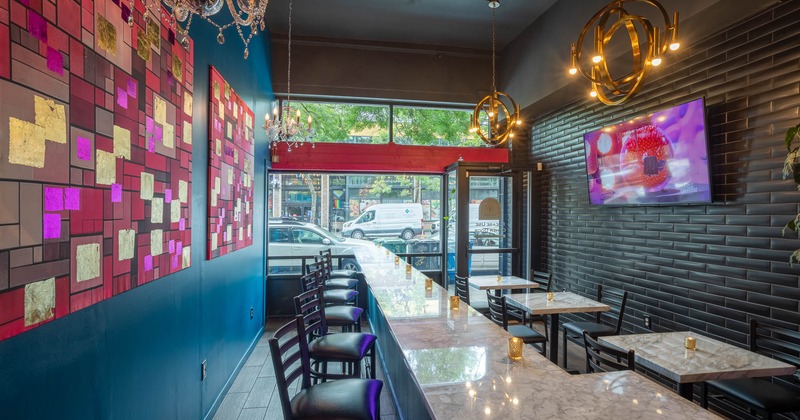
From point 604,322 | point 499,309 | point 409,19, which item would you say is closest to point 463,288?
point 499,309

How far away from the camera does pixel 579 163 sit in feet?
15.7

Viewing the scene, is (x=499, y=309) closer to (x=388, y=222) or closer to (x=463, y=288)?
(x=463, y=288)

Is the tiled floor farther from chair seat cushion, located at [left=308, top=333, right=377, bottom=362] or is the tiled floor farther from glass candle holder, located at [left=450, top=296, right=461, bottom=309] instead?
glass candle holder, located at [left=450, top=296, right=461, bottom=309]

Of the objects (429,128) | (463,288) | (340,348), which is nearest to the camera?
(340,348)

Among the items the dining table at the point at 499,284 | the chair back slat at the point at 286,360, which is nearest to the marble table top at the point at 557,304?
the dining table at the point at 499,284

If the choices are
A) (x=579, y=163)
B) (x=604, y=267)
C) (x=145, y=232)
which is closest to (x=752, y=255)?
(x=604, y=267)

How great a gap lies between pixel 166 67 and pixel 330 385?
1.93 meters

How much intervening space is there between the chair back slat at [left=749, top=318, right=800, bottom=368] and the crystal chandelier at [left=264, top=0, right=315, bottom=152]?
3.97m

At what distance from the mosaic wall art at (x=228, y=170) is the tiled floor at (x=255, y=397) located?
122 cm

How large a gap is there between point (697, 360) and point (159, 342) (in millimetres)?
2964

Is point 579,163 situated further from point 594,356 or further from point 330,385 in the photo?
point 330,385

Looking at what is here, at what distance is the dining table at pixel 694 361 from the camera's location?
2031 mm

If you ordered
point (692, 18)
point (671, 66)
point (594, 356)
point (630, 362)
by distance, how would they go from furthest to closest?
point (671, 66)
point (692, 18)
point (594, 356)
point (630, 362)

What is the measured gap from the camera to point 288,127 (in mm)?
4145
